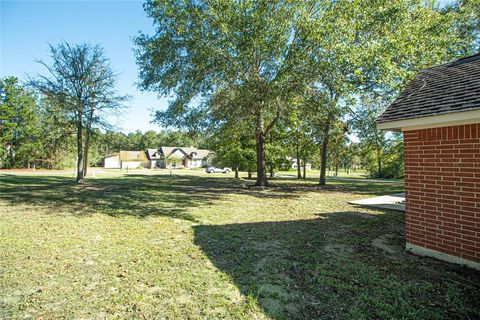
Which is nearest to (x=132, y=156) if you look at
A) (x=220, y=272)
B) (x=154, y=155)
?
(x=154, y=155)

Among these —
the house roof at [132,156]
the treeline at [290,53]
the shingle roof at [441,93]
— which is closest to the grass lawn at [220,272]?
the shingle roof at [441,93]

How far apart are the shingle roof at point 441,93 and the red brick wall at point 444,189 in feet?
1.43

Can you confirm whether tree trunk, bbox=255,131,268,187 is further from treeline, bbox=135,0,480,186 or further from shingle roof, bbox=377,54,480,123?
shingle roof, bbox=377,54,480,123

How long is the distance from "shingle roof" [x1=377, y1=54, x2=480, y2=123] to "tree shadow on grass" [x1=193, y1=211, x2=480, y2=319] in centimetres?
302

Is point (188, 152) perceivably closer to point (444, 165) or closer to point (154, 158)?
point (154, 158)

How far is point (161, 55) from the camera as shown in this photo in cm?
1501

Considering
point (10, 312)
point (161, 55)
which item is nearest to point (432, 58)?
point (161, 55)

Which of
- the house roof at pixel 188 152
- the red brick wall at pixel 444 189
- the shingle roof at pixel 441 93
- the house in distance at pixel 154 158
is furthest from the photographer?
the house roof at pixel 188 152

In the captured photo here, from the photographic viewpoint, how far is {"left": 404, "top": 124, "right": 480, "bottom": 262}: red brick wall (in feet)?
15.8

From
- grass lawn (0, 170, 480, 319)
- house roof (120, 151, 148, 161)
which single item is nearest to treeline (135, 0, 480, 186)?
grass lawn (0, 170, 480, 319)

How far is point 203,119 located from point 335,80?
915 cm

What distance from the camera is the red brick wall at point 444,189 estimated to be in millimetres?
4801

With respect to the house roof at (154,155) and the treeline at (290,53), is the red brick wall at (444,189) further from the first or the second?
the house roof at (154,155)

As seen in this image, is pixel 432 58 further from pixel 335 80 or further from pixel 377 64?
pixel 335 80
